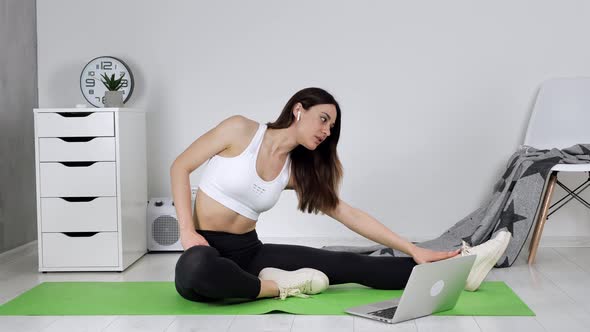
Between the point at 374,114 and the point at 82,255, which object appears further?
the point at 374,114

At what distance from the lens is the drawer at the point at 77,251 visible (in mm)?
3168

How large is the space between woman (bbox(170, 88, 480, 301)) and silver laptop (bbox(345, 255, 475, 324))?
15 centimetres

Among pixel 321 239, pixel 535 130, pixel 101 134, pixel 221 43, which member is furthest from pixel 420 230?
pixel 101 134

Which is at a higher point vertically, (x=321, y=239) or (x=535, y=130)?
(x=535, y=130)

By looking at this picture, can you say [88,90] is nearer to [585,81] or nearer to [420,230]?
[420,230]

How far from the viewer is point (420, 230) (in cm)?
384

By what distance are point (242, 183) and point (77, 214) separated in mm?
1039

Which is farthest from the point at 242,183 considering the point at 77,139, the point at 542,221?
the point at 542,221

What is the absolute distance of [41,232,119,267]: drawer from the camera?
3.17 m

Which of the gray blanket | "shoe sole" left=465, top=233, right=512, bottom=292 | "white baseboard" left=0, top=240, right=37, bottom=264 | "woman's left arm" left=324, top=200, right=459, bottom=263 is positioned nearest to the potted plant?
"white baseboard" left=0, top=240, right=37, bottom=264

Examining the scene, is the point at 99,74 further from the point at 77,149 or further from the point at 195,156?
the point at 195,156

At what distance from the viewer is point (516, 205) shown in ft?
10.6

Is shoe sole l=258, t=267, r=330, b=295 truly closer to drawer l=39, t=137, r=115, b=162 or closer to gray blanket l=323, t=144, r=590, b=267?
gray blanket l=323, t=144, r=590, b=267

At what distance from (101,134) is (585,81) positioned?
2239 mm
